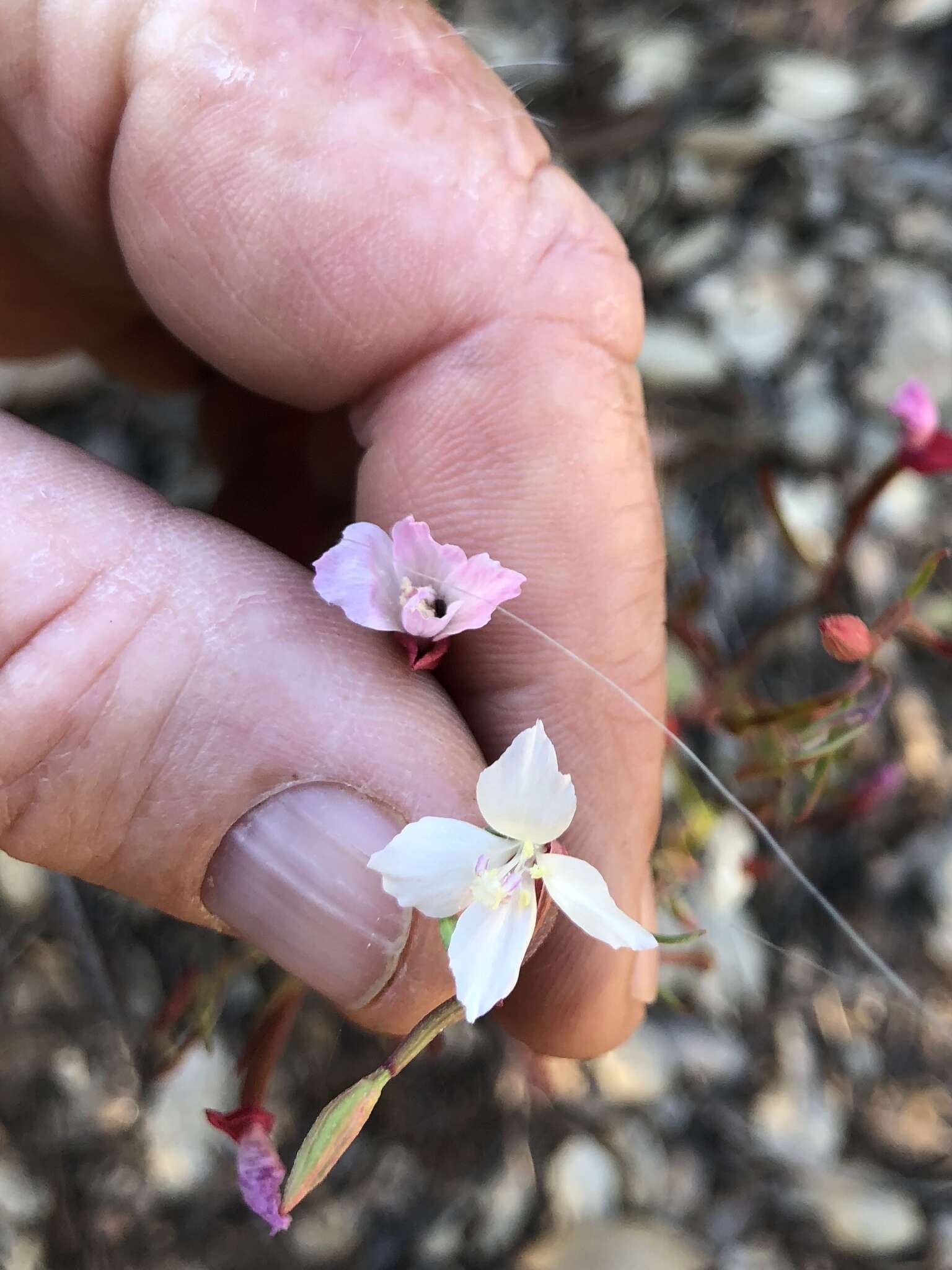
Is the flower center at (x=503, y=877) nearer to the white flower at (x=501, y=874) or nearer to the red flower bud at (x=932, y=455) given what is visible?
the white flower at (x=501, y=874)

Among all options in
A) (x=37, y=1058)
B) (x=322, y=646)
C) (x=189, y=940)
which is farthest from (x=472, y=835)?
(x=37, y=1058)

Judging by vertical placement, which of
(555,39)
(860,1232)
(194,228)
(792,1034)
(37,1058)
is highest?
(194,228)

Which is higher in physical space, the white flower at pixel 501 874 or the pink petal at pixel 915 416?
the white flower at pixel 501 874

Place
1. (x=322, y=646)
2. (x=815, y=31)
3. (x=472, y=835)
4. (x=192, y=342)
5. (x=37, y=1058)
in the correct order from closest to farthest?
(x=472, y=835) < (x=322, y=646) < (x=192, y=342) < (x=37, y=1058) < (x=815, y=31)

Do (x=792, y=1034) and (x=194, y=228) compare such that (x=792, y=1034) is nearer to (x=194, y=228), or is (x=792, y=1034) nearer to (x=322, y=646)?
(x=322, y=646)

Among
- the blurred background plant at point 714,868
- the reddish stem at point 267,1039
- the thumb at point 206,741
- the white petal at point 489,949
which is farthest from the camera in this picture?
the blurred background plant at point 714,868

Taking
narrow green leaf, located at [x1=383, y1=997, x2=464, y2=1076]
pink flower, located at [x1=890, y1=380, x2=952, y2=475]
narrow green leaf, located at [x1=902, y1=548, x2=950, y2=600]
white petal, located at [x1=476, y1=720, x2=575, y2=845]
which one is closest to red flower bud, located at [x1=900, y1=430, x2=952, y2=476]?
pink flower, located at [x1=890, y1=380, x2=952, y2=475]

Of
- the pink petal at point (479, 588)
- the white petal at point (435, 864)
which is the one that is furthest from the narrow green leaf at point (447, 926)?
the pink petal at point (479, 588)

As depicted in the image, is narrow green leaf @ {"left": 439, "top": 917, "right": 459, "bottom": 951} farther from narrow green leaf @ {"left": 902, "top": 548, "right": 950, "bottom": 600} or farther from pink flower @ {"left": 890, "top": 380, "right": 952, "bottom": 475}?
pink flower @ {"left": 890, "top": 380, "right": 952, "bottom": 475}
